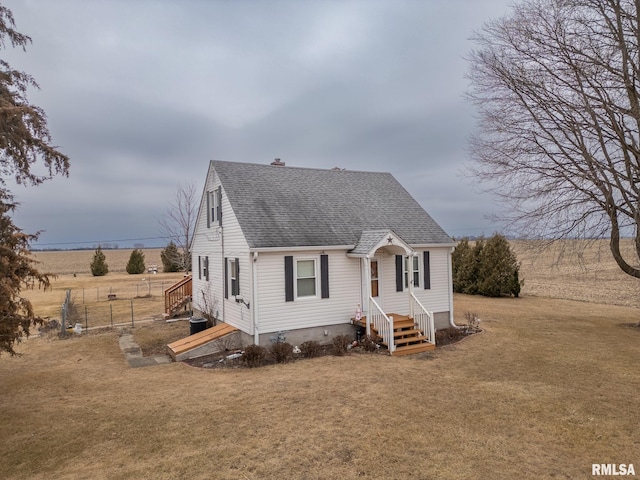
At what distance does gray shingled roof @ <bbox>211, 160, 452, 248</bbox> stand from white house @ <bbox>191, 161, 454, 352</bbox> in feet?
0.14

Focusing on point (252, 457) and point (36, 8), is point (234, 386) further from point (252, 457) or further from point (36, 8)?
point (36, 8)

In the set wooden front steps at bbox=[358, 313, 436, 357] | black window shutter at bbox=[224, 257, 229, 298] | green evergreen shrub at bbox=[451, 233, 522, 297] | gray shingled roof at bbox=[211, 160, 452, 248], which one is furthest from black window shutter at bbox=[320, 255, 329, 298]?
green evergreen shrub at bbox=[451, 233, 522, 297]

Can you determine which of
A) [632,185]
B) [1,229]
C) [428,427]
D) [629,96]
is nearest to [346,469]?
[428,427]

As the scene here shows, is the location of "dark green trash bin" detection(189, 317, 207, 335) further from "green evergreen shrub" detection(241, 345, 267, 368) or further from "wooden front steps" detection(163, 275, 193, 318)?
"wooden front steps" detection(163, 275, 193, 318)

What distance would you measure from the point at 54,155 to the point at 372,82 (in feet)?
50.3

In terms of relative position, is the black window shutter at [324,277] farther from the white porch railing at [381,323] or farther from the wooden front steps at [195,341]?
the wooden front steps at [195,341]

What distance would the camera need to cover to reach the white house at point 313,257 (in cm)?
1199

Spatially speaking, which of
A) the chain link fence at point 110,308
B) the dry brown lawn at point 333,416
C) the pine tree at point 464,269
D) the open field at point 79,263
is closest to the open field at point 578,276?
the pine tree at point 464,269

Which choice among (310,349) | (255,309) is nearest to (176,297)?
(255,309)

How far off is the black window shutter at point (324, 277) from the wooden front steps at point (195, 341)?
3216 mm

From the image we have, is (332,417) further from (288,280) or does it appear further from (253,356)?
(288,280)

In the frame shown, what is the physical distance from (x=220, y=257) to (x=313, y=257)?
13.1 feet

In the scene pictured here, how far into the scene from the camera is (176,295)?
65.4 feet

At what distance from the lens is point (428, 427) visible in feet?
21.1
